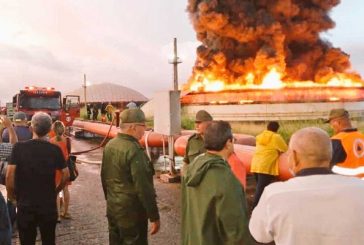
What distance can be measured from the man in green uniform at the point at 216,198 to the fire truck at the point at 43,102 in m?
20.0

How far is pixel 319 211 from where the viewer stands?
213 cm

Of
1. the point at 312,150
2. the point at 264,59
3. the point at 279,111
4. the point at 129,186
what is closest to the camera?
the point at 312,150

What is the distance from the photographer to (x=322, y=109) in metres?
24.0

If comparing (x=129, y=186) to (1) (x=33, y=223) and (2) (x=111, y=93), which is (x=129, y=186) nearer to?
(1) (x=33, y=223)

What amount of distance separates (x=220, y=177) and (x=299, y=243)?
83 centimetres

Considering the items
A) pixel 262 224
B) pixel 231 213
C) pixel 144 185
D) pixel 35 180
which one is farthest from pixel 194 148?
pixel 262 224

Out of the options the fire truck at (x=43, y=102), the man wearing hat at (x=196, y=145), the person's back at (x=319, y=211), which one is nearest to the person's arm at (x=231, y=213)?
the person's back at (x=319, y=211)

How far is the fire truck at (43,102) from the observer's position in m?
21.8

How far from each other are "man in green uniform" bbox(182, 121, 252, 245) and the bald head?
2.14ft

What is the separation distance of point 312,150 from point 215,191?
84cm

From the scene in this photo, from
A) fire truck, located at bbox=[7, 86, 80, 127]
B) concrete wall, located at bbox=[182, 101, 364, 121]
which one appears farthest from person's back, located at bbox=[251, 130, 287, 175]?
fire truck, located at bbox=[7, 86, 80, 127]

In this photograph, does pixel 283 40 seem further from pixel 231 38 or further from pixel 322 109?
pixel 322 109

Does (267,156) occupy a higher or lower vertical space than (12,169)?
lower

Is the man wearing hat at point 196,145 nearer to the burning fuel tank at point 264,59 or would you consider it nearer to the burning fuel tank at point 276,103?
the burning fuel tank at point 276,103
